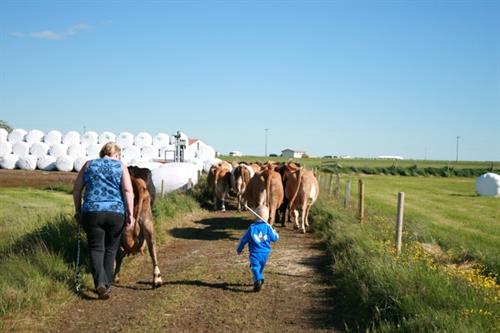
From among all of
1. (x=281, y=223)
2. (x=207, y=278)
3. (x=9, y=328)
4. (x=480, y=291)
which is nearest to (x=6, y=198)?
(x=281, y=223)

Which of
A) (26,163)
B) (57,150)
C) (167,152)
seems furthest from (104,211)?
(57,150)

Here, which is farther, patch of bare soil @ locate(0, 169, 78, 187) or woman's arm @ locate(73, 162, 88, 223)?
patch of bare soil @ locate(0, 169, 78, 187)

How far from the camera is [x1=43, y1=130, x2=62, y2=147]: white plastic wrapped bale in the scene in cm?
4425

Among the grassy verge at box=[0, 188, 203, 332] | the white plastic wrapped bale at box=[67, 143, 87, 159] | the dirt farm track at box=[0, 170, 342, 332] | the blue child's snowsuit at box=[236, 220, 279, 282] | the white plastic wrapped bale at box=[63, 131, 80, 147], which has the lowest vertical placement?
the dirt farm track at box=[0, 170, 342, 332]

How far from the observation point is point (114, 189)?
6.86 m

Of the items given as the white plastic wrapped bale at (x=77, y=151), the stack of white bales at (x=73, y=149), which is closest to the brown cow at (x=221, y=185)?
the stack of white bales at (x=73, y=149)

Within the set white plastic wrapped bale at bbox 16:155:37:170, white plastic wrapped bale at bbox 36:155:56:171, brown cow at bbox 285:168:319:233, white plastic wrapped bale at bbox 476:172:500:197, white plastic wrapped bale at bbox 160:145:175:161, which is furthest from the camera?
white plastic wrapped bale at bbox 160:145:175:161

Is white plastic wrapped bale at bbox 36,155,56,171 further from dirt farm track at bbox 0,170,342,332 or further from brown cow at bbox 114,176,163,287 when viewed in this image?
Result: brown cow at bbox 114,176,163,287

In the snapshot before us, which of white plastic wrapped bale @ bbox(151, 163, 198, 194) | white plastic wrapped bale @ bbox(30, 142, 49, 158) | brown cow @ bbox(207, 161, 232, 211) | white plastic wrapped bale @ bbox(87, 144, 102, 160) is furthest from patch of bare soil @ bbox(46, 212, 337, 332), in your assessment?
white plastic wrapped bale @ bbox(30, 142, 49, 158)

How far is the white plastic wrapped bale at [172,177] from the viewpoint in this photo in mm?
20297

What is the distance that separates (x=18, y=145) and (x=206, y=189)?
26.6 metres

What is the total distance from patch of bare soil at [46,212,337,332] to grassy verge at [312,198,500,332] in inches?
13.3

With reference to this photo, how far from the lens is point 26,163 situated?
3950 cm

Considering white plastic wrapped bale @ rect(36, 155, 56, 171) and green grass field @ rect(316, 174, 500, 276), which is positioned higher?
white plastic wrapped bale @ rect(36, 155, 56, 171)
